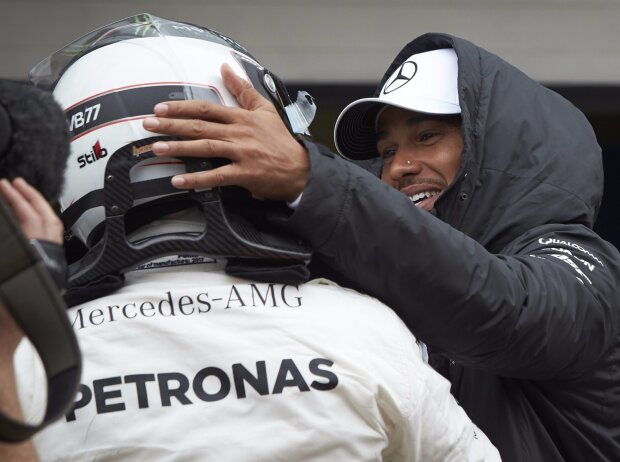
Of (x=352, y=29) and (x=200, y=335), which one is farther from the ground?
(x=200, y=335)

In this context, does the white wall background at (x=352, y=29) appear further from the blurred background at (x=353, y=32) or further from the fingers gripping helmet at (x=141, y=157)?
the fingers gripping helmet at (x=141, y=157)

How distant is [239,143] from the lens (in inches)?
61.9

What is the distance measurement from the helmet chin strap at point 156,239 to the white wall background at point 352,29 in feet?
9.09

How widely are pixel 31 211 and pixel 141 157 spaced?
0.36 meters

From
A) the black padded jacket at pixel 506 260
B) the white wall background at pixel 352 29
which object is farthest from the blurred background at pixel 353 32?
the black padded jacket at pixel 506 260

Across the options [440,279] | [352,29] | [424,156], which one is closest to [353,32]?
[352,29]

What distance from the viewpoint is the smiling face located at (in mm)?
2453

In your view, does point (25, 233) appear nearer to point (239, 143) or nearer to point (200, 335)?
point (200, 335)

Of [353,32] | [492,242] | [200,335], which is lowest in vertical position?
[353,32]

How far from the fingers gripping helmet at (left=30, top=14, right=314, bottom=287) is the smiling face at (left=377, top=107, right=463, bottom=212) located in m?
0.76

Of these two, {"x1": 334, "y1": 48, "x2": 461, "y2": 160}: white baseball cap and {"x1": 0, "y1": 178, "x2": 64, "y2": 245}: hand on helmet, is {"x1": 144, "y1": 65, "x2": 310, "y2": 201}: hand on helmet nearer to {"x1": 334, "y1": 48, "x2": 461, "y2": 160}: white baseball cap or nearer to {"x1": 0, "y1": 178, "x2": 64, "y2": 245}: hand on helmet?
{"x1": 0, "y1": 178, "x2": 64, "y2": 245}: hand on helmet

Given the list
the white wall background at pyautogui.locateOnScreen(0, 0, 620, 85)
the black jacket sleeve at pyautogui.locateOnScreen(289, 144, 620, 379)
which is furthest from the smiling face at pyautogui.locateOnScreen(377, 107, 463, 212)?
the white wall background at pyautogui.locateOnScreen(0, 0, 620, 85)

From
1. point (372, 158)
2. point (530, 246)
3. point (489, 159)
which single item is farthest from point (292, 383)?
point (372, 158)

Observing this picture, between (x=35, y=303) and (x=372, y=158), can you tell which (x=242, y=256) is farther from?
(x=372, y=158)
